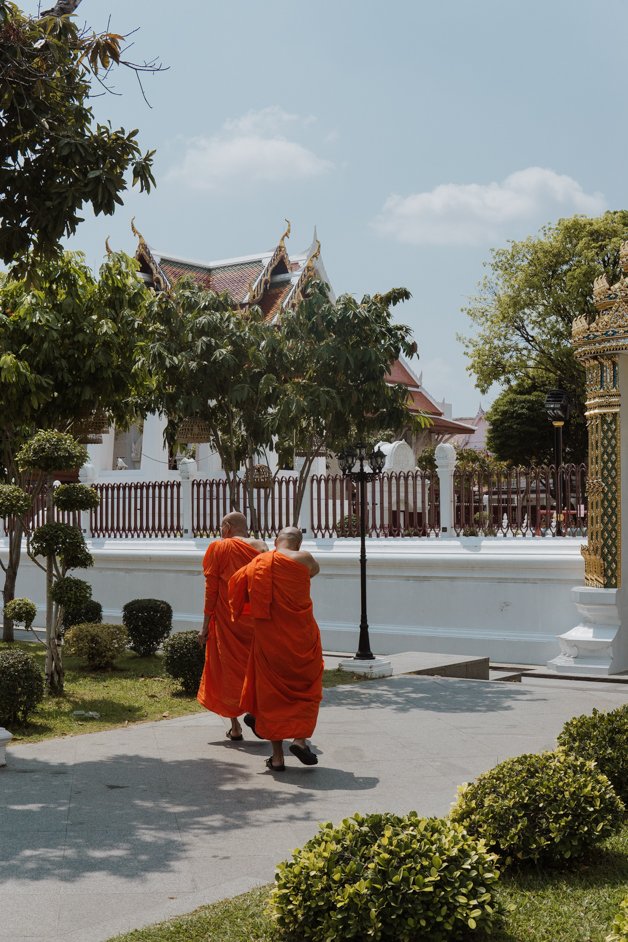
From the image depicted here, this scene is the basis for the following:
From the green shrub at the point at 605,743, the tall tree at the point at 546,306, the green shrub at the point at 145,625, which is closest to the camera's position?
the green shrub at the point at 605,743

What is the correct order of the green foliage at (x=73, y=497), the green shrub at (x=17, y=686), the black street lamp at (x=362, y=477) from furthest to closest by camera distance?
the black street lamp at (x=362, y=477)
the green foliage at (x=73, y=497)
the green shrub at (x=17, y=686)

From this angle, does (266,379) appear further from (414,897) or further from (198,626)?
(414,897)

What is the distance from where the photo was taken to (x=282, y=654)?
23.2 feet

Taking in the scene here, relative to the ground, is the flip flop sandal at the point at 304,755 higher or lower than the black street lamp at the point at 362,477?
lower

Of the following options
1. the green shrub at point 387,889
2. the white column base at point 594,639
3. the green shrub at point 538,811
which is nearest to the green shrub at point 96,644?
the white column base at point 594,639

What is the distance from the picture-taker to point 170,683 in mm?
11461

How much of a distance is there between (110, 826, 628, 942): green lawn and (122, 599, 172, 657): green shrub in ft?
29.8

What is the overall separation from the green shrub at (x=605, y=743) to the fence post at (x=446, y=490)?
779 centimetres

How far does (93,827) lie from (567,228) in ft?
89.8

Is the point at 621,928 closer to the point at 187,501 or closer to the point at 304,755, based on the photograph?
the point at 304,755

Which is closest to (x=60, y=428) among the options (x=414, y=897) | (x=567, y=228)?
(x=414, y=897)

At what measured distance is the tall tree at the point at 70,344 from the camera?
42.7 ft

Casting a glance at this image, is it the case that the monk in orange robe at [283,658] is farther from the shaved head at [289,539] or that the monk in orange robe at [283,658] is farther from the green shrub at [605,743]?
the green shrub at [605,743]

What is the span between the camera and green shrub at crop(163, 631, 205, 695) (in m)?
10.3
